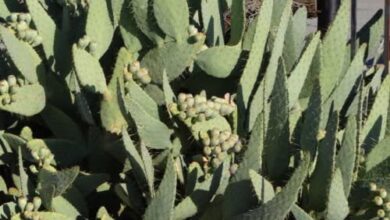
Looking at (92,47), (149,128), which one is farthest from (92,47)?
(149,128)

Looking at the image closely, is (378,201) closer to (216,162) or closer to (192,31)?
(216,162)

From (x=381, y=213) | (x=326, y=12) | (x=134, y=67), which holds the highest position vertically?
(x=134, y=67)

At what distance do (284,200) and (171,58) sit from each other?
2.07 ft

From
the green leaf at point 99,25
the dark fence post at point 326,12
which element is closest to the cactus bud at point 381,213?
the green leaf at point 99,25

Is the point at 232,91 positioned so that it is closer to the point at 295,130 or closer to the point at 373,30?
the point at 295,130

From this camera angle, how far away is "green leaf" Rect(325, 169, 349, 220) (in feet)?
6.21

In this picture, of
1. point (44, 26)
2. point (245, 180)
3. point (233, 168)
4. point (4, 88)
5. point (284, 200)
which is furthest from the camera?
point (44, 26)

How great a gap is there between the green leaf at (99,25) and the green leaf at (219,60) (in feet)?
0.93

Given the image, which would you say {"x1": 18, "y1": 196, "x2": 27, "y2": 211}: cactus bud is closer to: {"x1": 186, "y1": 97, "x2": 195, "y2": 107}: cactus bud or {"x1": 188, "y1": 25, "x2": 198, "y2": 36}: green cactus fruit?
{"x1": 186, "y1": 97, "x2": 195, "y2": 107}: cactus bud

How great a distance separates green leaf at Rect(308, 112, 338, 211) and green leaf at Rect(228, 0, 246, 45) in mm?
522

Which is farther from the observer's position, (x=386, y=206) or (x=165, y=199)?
(x=386, y=206)

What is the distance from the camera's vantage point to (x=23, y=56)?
7.36 feet

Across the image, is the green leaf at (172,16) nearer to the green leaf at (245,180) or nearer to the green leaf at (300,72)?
the green leaf at (300,72)

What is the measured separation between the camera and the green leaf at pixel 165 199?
1803mm
